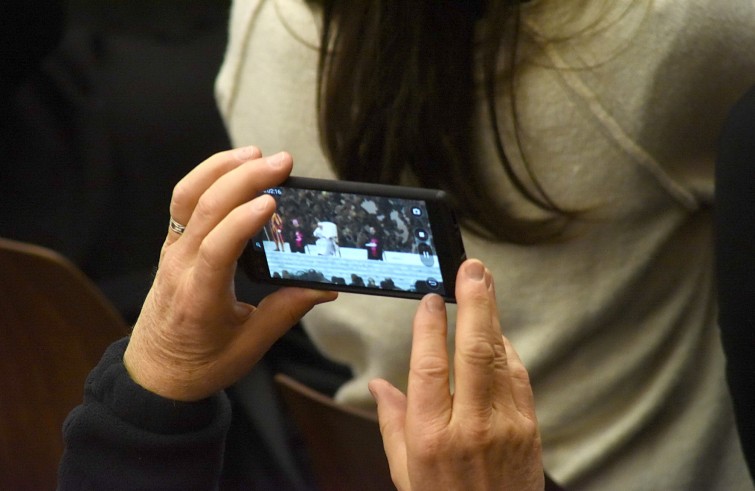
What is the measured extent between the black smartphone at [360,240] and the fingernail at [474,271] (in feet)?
0.16

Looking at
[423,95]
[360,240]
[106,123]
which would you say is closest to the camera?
[360,240]

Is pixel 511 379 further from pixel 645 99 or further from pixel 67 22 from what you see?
pixel 67 22

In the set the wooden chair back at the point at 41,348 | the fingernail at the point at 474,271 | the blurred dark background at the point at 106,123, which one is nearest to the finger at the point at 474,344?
the fingernail at the point at 474,271

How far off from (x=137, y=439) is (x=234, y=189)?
20 cm

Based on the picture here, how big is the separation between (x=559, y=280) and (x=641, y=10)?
23 cm

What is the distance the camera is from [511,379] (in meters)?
0.66

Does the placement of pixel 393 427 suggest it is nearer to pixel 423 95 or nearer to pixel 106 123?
pixel 423 95

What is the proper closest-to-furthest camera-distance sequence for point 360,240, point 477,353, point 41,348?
point 477,353 < point 360,240 < point 41,348

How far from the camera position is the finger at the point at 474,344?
0.60 meters

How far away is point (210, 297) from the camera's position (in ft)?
2.19

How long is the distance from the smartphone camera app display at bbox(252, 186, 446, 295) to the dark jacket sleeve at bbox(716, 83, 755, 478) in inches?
7.3

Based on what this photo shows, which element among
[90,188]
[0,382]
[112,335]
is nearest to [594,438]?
[112,335]

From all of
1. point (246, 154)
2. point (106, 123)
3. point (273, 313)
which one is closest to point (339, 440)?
point (273, 313)

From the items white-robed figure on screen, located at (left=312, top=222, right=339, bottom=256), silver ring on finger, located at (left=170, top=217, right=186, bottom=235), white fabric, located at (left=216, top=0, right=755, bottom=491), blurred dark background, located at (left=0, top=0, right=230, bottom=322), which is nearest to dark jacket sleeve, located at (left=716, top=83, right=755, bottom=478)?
white fabric, located at (left=216, top=0, right=755, bottom=491)
